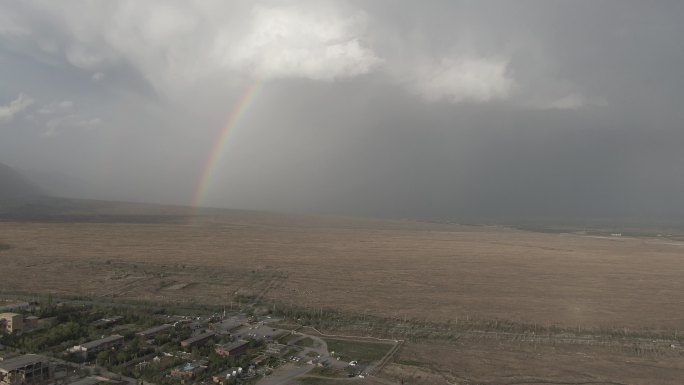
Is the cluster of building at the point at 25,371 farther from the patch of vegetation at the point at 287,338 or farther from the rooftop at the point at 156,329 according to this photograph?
the patch of vegetation at the point at 287,338

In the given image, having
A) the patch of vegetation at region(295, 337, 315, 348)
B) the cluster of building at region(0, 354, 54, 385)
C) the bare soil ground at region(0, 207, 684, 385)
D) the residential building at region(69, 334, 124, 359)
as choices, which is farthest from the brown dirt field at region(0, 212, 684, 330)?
the cluster of building at region(0, 354, 54, 385)

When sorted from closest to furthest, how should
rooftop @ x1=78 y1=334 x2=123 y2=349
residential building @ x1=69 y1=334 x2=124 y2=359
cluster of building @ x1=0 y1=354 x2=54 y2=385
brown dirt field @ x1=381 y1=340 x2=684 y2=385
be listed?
1. cluster of building @ x1=0 y1=354 x2=54 y2=385
2. brown dirt field @ x1=381 y1=340 x2=684 y2=385
3. residential building @ x1=69 y1=334 x2=124 y2=359
4. rooftop @ x1=78 y1=334 x2=123 y2=349

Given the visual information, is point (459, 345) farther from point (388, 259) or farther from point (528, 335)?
point (388, 259)

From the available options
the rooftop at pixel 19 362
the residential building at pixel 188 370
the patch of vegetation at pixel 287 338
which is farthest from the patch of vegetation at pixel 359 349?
the rooftop at pixel 19 362

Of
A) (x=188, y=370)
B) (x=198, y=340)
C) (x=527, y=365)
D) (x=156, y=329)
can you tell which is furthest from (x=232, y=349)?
(x=527, y=365)

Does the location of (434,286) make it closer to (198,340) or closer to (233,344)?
(233,344)

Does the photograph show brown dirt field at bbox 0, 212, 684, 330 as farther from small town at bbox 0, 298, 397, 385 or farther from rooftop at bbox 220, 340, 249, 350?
rooftop at bbox 220, 340, 249, 350
